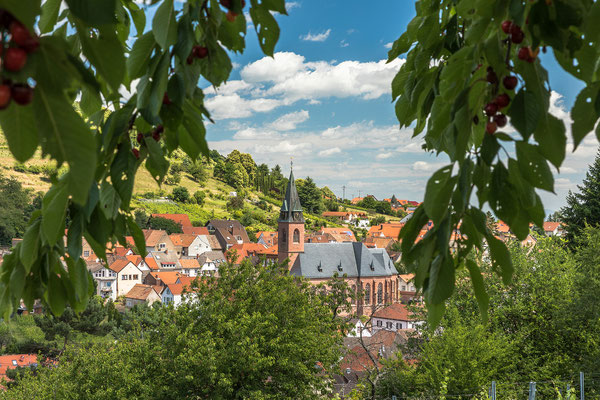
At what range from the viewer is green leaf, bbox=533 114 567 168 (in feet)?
2.84

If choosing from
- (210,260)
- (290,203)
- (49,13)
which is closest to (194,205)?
(210,260)

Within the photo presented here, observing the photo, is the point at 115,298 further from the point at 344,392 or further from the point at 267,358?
the point at 267,358

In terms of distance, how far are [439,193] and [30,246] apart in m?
0.83

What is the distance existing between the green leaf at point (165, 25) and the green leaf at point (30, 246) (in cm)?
49

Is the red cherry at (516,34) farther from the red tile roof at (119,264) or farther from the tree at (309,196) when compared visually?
the tree at (309,196)

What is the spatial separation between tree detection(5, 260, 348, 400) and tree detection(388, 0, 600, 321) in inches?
482

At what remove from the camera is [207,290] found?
15.7 meters

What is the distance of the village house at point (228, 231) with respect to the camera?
62062mm

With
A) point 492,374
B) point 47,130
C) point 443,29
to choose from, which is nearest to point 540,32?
point 47,130

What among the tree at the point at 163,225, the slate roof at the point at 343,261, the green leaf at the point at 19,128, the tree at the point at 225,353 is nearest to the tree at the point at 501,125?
the green leaf at the point at 19,128

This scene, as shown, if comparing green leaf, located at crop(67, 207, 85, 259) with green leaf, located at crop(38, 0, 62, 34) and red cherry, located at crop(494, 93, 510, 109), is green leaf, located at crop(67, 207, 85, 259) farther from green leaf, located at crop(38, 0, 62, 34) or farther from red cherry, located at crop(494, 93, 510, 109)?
red cherry, located at crop(494, 93, 510, 109)

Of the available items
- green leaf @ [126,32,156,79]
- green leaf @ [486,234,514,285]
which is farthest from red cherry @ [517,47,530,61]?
green leaf @ [126,32,156,79]

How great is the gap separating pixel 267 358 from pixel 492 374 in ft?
22.8

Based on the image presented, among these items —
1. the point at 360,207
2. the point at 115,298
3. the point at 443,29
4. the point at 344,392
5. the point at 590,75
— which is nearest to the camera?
the point at 590,75
